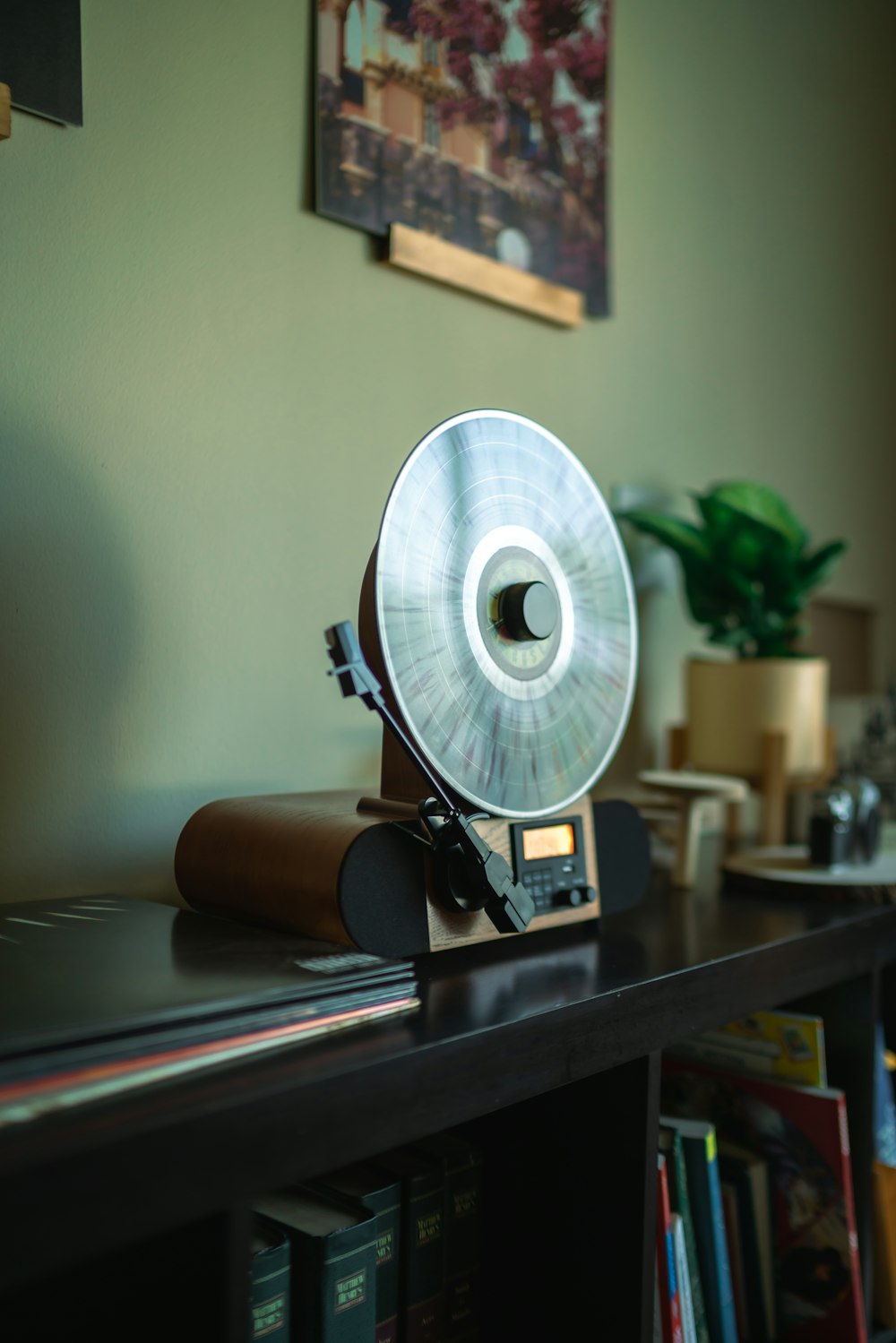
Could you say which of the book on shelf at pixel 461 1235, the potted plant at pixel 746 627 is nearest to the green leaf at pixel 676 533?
the potted plant at pixel 746 627

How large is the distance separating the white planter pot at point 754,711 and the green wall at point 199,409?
0.49ft

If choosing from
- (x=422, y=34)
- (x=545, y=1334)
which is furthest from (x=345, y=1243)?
(x=422, y=34)

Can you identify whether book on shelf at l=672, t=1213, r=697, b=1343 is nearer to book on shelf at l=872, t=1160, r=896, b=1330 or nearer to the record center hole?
book on shelf at l=872, t=1160, r=896, b=1330

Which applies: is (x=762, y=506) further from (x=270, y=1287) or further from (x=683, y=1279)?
(x=270, y=1287)

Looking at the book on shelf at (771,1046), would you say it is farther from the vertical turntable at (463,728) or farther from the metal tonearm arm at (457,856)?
the metal tonearm arm at (457,856)

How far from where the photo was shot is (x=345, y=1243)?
2.50 feet

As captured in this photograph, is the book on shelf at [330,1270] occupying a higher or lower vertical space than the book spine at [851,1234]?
higher

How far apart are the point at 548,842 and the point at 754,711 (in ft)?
2.13

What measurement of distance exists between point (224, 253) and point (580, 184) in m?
0.64

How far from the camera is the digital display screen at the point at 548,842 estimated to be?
932mm

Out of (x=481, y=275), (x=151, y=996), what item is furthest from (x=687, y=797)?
(x=151, y=996)

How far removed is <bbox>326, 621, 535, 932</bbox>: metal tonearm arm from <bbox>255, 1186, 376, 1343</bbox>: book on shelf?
9.5 inches

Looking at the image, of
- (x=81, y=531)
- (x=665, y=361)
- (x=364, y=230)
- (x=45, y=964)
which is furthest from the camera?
(x=665, y=361)

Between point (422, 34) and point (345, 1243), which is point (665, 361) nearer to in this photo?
point (422, 34)
